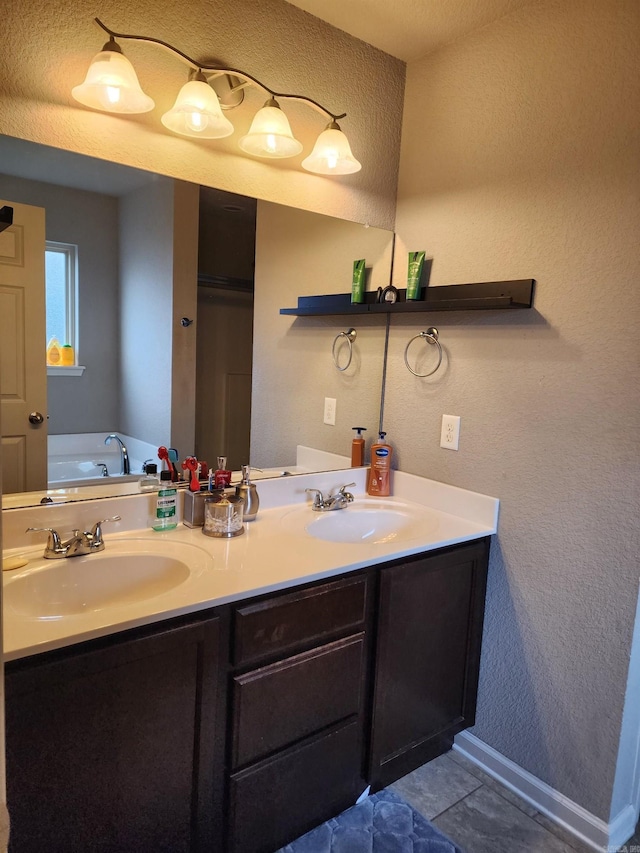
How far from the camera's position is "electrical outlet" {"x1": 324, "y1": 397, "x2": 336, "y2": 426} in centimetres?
223

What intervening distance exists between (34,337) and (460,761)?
1.93m

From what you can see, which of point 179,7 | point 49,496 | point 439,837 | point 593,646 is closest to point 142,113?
point 179,7

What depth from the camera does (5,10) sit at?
1324mm

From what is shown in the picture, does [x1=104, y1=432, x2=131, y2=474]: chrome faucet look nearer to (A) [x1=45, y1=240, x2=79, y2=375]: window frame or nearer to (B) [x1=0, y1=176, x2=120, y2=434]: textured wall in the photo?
(B) [x1=0, y1=176, x2=120, y2=434]: textured wall

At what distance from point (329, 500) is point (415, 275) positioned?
0.86 metres

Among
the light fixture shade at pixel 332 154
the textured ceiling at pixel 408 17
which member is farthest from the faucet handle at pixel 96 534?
the textured ceiling at pixel 408 17

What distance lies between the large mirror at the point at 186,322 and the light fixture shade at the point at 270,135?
157mm

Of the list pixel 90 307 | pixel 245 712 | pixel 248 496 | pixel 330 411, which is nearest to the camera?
pixel 245 712

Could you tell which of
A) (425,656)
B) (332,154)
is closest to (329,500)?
(425,656)

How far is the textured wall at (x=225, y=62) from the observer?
139 cm

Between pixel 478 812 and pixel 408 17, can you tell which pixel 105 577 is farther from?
pixel 408 17

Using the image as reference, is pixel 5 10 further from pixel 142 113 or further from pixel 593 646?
pixel 593 646

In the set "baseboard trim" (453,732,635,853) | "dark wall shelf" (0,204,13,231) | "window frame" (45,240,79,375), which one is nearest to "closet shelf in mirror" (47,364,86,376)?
"window frame" (45,240,79,375)

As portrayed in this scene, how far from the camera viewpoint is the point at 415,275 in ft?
6.67
